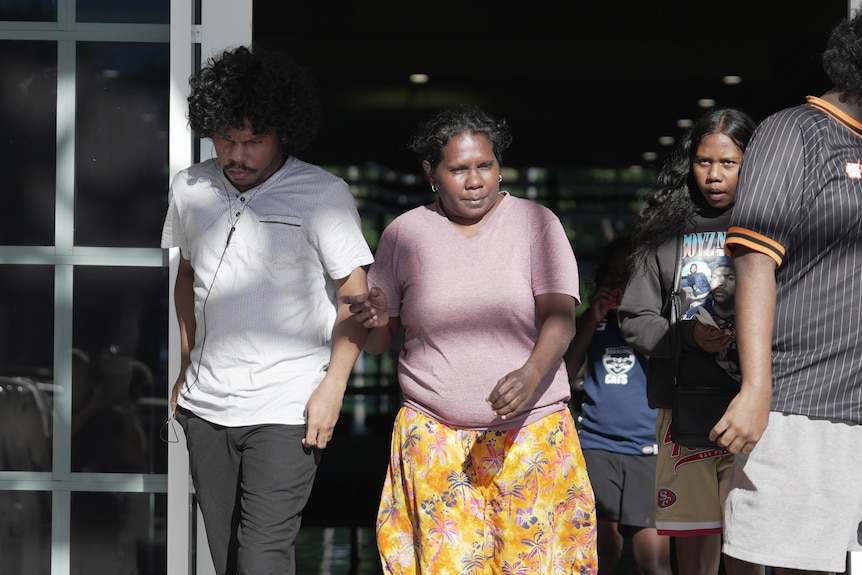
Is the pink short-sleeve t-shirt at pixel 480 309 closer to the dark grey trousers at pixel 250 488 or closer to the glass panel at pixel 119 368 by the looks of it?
the dark grey trousers at pixel 250 488

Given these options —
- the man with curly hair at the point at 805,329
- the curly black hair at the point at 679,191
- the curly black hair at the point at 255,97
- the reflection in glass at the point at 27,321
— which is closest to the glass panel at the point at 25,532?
the reflection in glass at the point at 27,321

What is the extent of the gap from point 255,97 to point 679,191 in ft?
4.03

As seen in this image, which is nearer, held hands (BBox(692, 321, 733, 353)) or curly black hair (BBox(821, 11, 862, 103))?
curly black hair (BBox(821, 11, 862, 103))

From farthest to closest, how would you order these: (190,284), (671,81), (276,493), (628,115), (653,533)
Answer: (628,115) → (671,81) → (653,533) → (190,284) → (276,493)

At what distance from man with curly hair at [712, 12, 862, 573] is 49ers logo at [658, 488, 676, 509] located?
2.44ft

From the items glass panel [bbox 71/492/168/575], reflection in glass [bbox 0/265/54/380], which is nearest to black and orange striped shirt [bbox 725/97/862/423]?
glass panel [bbox 71/492/168/575]

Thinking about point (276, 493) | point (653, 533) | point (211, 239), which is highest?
point (211, 239)

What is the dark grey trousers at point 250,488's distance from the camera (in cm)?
270

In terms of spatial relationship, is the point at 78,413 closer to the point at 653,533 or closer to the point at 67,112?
the point at 67,112

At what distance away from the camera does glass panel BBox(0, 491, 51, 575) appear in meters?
3.36

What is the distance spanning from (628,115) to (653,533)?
7.63 metres

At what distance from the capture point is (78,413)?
11.0 ft

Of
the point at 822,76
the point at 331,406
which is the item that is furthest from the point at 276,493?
the point at 822,76

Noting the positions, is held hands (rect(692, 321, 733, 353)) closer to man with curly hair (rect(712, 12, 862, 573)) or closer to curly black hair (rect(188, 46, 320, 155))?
man with curly hair (rect(712, 12, 862, 573))
